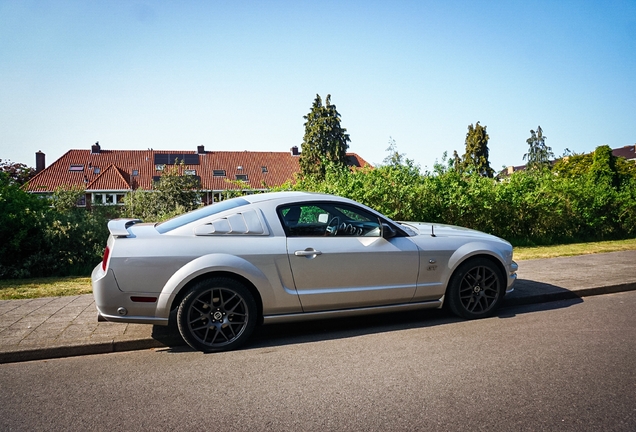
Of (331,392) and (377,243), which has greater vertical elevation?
(377,243)

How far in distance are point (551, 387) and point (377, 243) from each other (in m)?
2.34

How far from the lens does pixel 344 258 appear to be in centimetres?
551

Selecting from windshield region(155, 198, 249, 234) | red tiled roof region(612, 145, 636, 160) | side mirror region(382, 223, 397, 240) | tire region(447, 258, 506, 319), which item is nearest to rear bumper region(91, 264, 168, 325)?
windshield region(155, 198, 249, 234)

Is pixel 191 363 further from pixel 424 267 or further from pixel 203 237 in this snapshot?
pixel 424 267

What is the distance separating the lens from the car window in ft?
18.3

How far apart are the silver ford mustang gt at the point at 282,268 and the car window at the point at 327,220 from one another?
0.01 m

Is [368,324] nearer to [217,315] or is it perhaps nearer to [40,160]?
[217,315]

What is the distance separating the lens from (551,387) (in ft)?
12.9

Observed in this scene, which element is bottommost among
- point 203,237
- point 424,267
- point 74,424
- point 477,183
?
point 74,424

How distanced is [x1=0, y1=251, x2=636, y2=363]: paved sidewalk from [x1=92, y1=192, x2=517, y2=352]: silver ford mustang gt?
0.40m

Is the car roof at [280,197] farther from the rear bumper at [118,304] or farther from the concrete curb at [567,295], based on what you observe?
the concrete curb at [567,295]

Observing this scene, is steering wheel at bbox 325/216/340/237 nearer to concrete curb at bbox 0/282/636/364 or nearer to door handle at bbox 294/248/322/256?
door handle at bbox 294/248/322/256

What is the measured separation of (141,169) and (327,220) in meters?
61.9

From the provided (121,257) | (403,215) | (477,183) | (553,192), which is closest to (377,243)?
(121,257)
